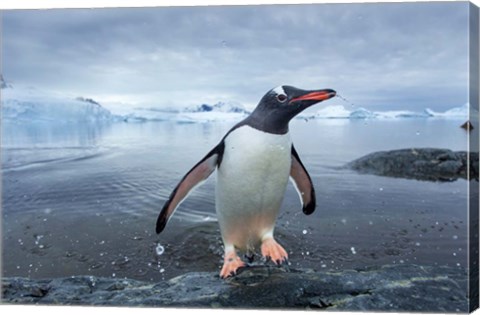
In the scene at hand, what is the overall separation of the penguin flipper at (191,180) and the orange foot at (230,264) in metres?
0.41

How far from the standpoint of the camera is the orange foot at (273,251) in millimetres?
3807

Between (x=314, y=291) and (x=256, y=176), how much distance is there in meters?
0.70

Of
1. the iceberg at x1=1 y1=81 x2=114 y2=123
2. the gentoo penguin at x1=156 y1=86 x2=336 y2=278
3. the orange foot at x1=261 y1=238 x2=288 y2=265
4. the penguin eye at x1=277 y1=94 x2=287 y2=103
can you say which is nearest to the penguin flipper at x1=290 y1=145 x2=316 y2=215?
the gentoo penguin at x1=156 y1=86 x2=336 y2=278

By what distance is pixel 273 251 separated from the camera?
384cm

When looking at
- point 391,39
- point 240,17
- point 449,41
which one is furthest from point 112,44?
point 449,41

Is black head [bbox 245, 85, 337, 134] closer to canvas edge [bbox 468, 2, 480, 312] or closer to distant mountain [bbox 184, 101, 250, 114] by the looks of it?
distant mountain [bbox 184, 101, 250, 114]

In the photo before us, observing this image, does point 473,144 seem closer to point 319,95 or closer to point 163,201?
point 319,95

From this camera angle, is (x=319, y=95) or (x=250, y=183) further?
(x=250, y=183)

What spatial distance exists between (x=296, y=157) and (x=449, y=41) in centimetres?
105

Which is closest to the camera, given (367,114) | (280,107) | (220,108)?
(280,107)

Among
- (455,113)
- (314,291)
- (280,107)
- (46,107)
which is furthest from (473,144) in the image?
(46,107)

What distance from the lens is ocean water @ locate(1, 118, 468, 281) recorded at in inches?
154

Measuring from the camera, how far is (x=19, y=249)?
164 inches

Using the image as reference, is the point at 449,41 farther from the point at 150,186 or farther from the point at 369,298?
the point at 150,186
